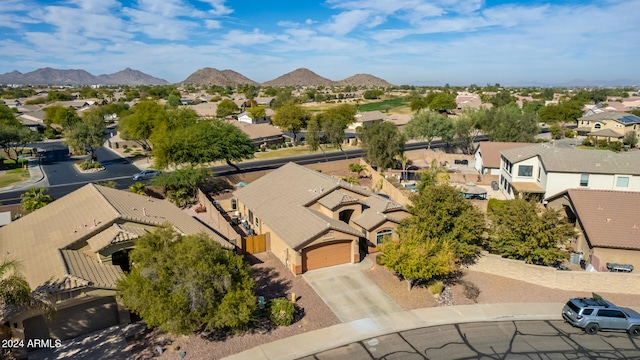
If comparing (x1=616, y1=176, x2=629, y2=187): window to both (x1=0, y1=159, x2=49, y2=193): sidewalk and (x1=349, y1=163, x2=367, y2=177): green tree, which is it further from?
(x1=0, y1=159, x2=49, y2=193): sidewalk

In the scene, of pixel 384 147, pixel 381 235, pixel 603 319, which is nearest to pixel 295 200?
pixel 381 235

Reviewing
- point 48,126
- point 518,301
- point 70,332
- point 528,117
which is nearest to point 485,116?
point 528,117

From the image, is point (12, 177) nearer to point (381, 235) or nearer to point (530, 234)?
point (381, 235)

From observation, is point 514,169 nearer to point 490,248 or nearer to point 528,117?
point 490,248

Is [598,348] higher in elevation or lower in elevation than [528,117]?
lower

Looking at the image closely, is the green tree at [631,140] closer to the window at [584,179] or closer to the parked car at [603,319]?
the window at [584,179]

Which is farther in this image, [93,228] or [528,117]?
[528,117]
